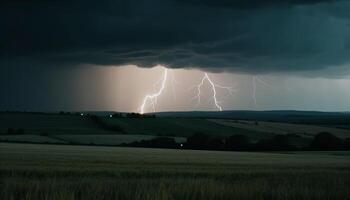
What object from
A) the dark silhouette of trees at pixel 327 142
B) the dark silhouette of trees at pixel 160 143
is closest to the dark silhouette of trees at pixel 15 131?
the dark silhouette of trees at pixel 160 143

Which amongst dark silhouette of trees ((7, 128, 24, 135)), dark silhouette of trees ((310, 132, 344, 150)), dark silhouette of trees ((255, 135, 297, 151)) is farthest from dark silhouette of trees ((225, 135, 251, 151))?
dark silhouette of trees ((7, 128, 24, 135))

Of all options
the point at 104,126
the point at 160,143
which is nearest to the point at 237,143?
the point at 160,143

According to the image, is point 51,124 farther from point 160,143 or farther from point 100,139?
point 160,143

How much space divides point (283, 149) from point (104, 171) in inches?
1939

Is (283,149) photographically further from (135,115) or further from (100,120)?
(135,115)

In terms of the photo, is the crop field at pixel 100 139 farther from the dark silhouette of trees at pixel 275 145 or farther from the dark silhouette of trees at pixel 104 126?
the dark silhouette of trees at pixel 104 126

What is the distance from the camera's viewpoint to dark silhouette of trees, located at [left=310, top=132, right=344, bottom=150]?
6881cm

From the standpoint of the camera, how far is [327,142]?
69812 millimetres

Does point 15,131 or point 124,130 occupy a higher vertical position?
point 124,130

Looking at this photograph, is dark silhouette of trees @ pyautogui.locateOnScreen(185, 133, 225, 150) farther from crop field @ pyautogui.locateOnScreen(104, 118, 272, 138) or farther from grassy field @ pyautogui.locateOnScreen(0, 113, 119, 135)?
grassy field @ pyautogui.locateOnScreen(0, 113, 119, 135)

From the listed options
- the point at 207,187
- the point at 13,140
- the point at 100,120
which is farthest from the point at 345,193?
the point at 100,120

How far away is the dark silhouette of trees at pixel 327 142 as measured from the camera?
226 feet

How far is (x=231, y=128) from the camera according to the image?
93.1 metres

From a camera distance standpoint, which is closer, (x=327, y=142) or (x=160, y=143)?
(x=160, y=143)
